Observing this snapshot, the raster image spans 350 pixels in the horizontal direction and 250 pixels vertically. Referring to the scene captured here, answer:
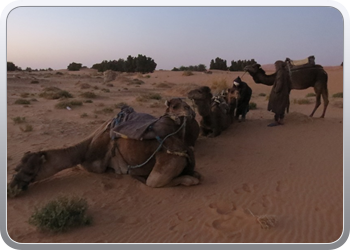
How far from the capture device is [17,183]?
5.48m

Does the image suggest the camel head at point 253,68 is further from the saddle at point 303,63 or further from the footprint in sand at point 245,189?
the footprint in sand at point 245,189

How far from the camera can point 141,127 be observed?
594 centimetres

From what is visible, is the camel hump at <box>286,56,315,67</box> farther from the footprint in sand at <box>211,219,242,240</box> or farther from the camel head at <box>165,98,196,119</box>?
the footprint in sand at <box>211,219,242,240</box>

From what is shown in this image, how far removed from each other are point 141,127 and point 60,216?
6.75ft

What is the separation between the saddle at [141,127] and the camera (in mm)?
5836

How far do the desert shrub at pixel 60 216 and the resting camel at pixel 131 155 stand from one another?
105cm

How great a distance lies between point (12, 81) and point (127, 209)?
26.7m

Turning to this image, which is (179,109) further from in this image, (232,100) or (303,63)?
(303,63)

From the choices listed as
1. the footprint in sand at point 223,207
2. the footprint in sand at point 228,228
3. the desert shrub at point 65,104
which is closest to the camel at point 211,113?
the footprint in sand at point 223,207

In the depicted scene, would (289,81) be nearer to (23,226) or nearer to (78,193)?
(78,193)

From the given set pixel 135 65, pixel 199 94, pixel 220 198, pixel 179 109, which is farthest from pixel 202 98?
pixel 135 65

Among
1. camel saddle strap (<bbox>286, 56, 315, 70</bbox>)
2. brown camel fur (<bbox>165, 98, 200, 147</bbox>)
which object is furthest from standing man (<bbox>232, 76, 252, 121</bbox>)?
brown camel fur (<bbox>165, 98, 200, 147</bbox>)

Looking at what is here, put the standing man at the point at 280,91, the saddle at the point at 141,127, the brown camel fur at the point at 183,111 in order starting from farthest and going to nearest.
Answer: the standing man at the point at 280,91
the brown camel fur at the point at 183,111
the saddle at the point at 141,127

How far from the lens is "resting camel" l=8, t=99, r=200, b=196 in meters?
5.61
